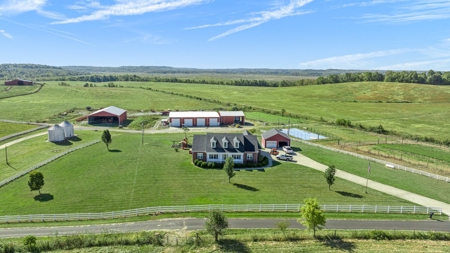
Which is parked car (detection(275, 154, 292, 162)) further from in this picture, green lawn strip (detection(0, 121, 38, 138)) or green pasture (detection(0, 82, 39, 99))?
green pasture (detection(0, 82, 39, 99))

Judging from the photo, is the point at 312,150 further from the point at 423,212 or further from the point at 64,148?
the point at 64,148

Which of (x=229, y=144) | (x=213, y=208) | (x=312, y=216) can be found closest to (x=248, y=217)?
(x=213, y=208)

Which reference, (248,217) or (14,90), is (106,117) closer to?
(248,217)

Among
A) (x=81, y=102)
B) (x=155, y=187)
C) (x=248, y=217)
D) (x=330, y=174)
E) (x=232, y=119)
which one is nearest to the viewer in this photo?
(x=248, y=217)

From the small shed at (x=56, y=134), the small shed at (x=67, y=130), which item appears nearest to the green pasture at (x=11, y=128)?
the small shed at (x=56, y=134)

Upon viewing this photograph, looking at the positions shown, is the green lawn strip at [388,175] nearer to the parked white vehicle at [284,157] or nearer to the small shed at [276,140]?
the small shed at [276,140]
